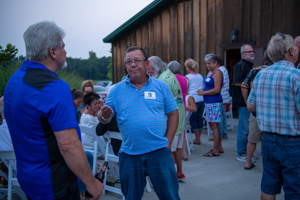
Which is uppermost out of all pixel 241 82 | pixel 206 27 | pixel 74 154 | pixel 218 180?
pixel 206 27

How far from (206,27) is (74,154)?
25.4ft

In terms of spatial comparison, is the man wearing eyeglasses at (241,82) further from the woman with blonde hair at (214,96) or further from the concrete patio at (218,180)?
the concrete patio at (218,180)

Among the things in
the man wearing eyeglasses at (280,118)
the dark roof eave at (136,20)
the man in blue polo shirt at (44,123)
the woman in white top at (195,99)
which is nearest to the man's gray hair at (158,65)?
the man wearing eyeglasses at (280,118)


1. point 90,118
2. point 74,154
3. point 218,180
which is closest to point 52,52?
point 74,154

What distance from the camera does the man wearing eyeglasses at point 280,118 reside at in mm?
2078

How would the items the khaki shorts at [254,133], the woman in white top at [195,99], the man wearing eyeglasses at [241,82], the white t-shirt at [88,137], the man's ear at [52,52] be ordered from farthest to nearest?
the woman in white top at [195,99] < the man wearing eyeglasses at [241,82] < the white t-shirt at [88,137] < the khaki shorts at [254,133] < the man's ear at [52,52]

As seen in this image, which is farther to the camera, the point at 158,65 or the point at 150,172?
the point at 158,65

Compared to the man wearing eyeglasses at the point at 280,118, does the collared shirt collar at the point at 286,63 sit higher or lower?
higher

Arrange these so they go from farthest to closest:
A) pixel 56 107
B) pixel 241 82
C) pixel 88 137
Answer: pixel 241 82 → pixel 88 137 → pixel 56 107

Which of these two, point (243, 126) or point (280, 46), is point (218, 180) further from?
point (280, 46)

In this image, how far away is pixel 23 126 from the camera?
4.57ft

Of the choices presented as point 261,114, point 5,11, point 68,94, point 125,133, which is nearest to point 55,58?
point 68,94

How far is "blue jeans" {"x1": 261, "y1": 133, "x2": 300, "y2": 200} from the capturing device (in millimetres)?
2062

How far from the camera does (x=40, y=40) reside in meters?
1.42
